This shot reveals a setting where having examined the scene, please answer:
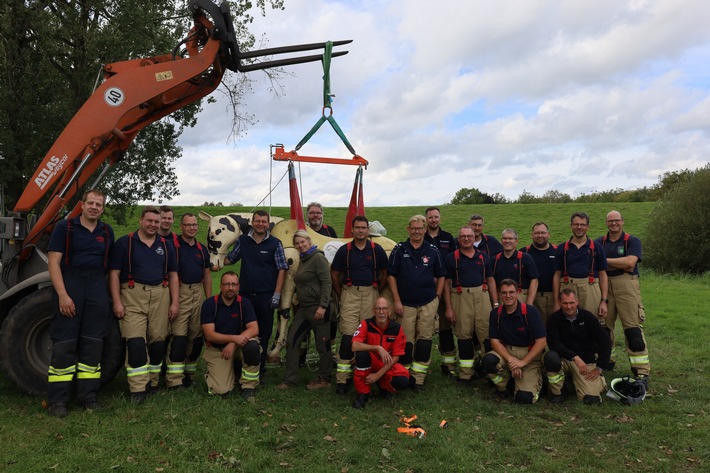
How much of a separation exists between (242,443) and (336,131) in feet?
12.5

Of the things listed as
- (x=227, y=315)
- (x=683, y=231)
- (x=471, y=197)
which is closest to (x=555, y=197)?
(x=471, y=197)

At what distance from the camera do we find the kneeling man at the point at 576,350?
18.1ft

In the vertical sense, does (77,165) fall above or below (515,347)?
above

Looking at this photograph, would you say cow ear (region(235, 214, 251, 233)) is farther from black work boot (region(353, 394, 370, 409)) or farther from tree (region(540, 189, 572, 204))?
tree (region(540, 189, 572, 204))

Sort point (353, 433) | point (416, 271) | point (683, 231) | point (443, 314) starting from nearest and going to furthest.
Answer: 1. point (353, 433)
2. point (416, 271)
3. point (443, 314)
4. point (683, 231)

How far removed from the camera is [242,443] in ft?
14.3

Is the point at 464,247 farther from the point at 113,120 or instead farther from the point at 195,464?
the point at 113,120

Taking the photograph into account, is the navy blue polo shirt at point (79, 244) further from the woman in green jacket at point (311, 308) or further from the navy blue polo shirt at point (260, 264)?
the woman in green jacket at point (311, 308)

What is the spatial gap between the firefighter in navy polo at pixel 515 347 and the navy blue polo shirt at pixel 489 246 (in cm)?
108

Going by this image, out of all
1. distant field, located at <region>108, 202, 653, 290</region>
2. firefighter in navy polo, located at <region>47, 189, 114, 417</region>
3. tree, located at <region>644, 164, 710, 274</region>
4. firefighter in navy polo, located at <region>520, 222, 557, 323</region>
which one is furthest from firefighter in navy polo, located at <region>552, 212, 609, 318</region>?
distant field, located at <region>108, 202, 653, 290</region>

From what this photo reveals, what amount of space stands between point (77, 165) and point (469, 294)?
455cm

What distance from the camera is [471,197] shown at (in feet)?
172

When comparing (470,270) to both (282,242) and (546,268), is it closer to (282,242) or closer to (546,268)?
(546,268)

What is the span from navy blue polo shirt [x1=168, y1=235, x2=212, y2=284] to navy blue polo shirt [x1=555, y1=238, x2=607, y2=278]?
4119 mm
